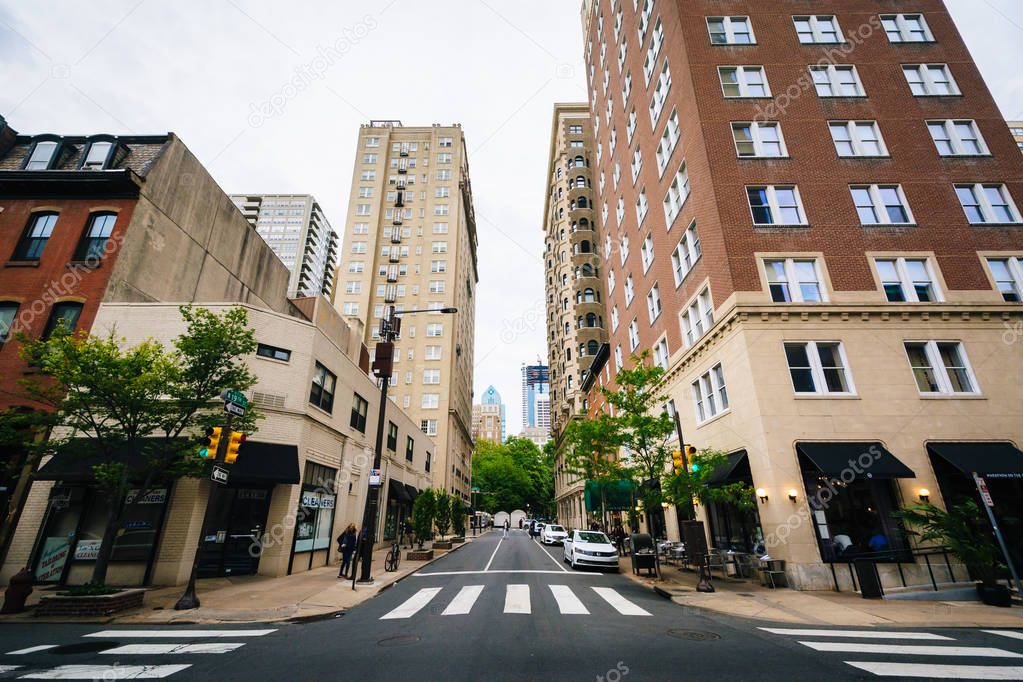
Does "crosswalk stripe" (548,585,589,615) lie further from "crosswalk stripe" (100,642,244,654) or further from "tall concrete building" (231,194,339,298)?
"tall concrete building" (231,194,339,298)

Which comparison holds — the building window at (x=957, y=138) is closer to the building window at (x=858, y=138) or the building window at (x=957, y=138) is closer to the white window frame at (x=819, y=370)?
the building window at (x=858, y=138)

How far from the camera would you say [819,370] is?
16.6 meters

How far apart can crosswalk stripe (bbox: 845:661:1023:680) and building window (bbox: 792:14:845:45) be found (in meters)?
27.1

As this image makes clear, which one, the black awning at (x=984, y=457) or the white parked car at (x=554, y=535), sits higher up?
the black awning at (x=984, y=457)

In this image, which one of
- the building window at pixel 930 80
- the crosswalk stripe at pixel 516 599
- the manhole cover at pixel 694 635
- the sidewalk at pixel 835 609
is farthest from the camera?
the building window at pixel 930 80

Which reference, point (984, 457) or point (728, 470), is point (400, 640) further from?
point (984, 457)

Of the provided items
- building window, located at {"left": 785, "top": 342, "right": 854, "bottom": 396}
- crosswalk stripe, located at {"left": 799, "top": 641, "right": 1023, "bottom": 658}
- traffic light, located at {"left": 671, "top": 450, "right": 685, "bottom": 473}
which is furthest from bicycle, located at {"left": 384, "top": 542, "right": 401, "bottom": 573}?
building window, located at {"left": 785, "top": 342, "right": 854, "bottom": 396}

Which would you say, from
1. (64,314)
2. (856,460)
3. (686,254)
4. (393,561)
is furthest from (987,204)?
(64,314)

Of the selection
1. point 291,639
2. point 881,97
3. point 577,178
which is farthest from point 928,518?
point 577,178

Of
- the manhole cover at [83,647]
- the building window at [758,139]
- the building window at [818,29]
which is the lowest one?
the manhole cover at [83,647]

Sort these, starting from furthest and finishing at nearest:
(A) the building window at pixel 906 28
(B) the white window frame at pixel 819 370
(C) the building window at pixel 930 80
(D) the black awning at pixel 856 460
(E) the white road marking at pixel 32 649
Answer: (A) the building window at pixel 906 28 → (C) the building window at pixel 930 80 → (B) the white window frame at pixel 819 370 → (D) the black awning at pixel 856 460 → (E) the white road marking at pixel 32 649

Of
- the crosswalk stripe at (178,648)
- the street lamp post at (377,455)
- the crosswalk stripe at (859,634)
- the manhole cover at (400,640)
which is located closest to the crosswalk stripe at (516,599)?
the manhole cover at (400,640)

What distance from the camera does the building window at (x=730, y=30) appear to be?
22844mm

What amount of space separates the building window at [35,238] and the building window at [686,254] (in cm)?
2800
